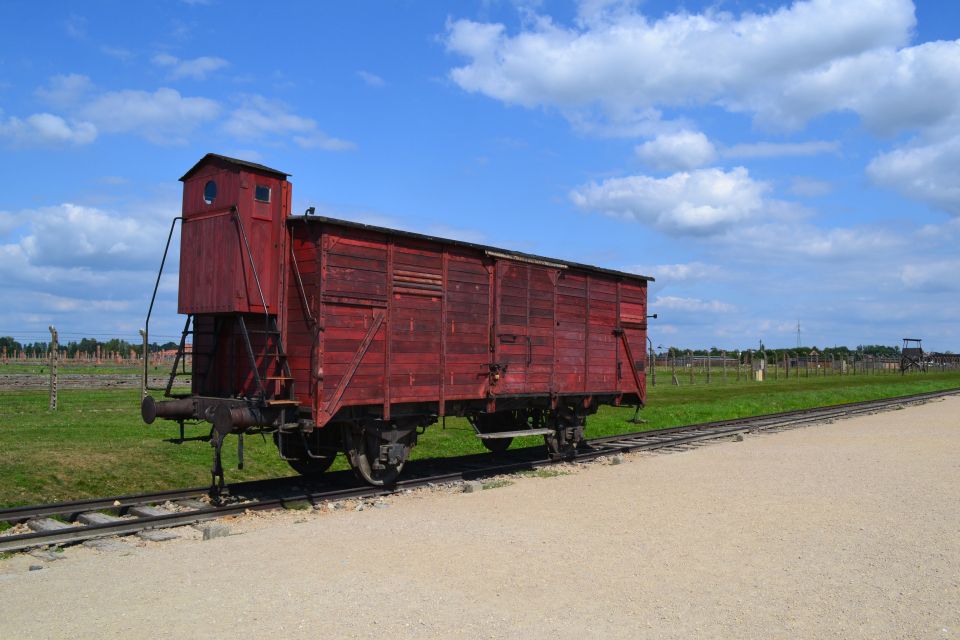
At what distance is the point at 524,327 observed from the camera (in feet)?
45.7

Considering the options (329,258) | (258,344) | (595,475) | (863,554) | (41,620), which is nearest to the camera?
(41,620)

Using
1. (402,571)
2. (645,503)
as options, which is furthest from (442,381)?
(402,571)

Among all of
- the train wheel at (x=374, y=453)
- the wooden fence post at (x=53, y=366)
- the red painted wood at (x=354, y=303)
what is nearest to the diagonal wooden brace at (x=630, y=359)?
the red painted wood at (x=354, y=303)

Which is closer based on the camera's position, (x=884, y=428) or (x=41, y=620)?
(x=41, y=620)

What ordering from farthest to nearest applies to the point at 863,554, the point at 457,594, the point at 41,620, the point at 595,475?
the point at 595,475
the point at 863,554
the point at 457,594
the point at 41,620

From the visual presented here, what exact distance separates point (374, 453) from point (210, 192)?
185 inches

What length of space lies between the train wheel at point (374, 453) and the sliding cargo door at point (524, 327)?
2.43 meters

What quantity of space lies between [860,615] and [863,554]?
2.17m

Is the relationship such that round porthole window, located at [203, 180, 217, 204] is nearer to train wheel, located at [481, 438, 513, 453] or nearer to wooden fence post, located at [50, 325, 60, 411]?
train wheel, located at [481, 438, 513, 453]

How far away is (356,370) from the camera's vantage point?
35.7 ft

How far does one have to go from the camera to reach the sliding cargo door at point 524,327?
1343 centimetres

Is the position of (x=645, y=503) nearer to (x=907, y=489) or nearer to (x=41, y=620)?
(x=907, y=489)

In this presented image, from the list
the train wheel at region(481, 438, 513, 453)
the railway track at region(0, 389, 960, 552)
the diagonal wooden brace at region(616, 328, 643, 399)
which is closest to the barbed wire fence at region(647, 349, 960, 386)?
the diagonal wooden brace at region(616, 328, 643, 399)

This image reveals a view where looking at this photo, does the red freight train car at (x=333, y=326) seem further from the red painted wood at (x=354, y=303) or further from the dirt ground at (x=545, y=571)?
the dirt ground at (x=545, y=571)
